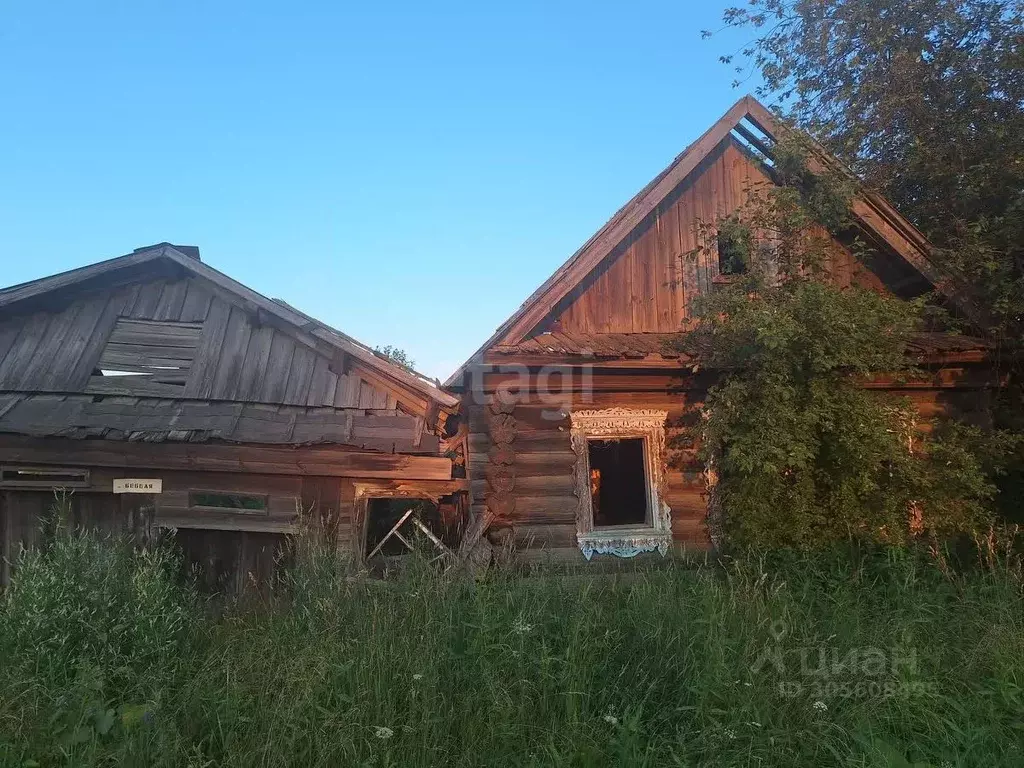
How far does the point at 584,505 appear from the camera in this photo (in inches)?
336

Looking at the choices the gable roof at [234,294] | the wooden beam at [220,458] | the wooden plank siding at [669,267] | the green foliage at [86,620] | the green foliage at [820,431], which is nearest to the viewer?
the green foliage at [86,620]

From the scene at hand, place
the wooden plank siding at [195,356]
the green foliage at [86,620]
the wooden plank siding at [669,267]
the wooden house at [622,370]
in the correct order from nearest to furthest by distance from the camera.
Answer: the green foliage at [86,620] < the wooden house at [622,370] < the wooden plank siding at [195,356] < the wooden plank siding at [669,267]

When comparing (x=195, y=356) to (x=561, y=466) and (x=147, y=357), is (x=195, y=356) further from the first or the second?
(x=561, y=466)

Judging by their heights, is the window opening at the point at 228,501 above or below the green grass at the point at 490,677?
above

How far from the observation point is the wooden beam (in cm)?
820

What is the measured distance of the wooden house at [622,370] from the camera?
8.30m

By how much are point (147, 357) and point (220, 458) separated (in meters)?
2.00

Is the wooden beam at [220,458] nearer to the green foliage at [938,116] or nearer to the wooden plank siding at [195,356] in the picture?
the wooden plank siding at [195,356]

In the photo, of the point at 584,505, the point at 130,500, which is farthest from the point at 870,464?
the point at 130,500

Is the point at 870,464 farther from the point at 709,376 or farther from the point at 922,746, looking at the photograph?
the point at 922,746

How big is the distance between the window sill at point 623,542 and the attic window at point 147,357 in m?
5.51

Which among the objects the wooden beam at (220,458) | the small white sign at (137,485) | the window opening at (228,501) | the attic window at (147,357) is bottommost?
the window opening at (228,501)

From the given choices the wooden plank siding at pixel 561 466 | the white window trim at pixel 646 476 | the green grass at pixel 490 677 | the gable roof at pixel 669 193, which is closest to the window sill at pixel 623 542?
the white window trim at pixel 646 476

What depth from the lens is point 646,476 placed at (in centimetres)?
877
